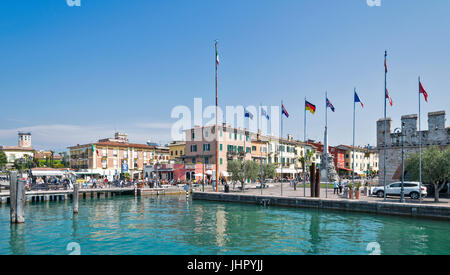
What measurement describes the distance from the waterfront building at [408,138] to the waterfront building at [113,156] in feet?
166

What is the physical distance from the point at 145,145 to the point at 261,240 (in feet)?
247

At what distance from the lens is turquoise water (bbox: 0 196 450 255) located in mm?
17391

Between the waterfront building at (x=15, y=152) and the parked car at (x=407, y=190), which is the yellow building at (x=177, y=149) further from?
the waterfront building at (x=15, y=152)

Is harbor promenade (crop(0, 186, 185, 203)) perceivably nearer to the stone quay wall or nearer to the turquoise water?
the stone quay wall

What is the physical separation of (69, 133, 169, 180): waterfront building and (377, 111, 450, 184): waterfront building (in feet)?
166

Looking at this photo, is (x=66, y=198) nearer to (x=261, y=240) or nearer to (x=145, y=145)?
(x=261, y=240)

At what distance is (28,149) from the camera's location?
12294 centimetres

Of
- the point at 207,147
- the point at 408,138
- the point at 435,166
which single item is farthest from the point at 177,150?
the point at 435,166

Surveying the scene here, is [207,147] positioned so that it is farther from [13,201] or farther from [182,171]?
[13,201]

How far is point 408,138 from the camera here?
113 ft

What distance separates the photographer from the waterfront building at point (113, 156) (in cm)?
A: 7712

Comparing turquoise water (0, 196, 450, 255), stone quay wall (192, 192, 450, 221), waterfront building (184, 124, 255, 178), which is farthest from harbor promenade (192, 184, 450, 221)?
waterfront building (184, 124, 255, 178)
